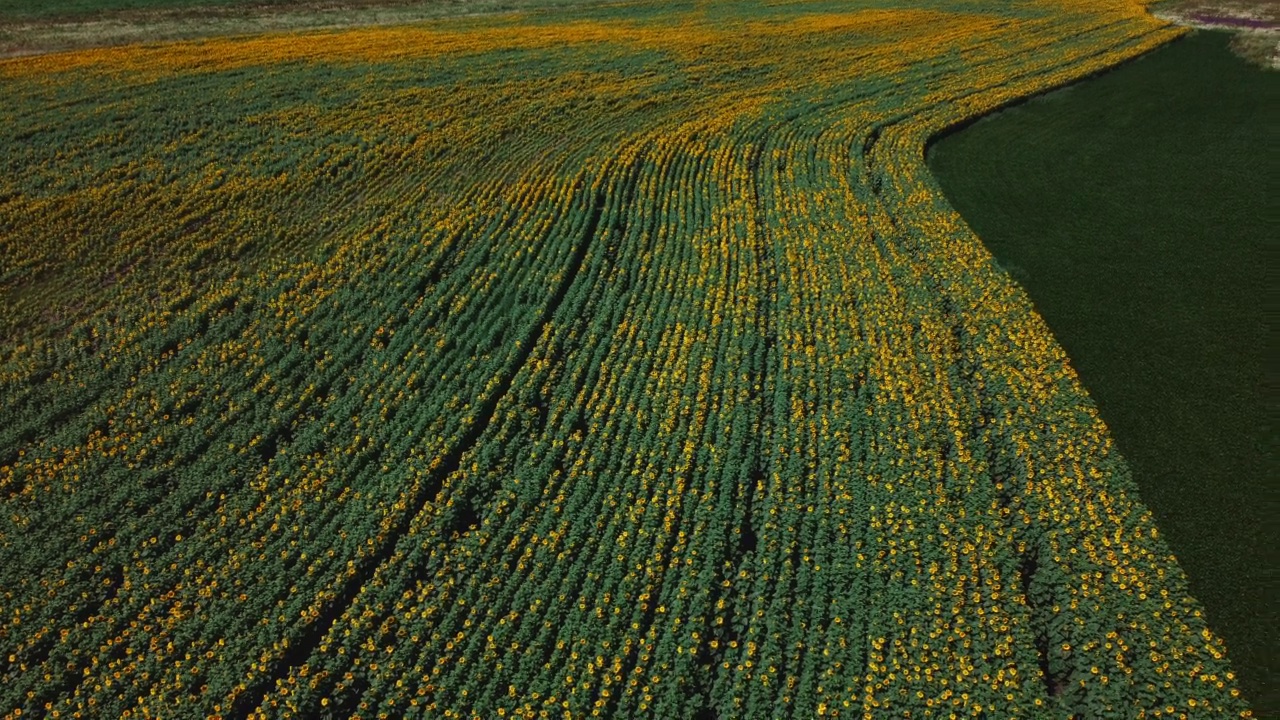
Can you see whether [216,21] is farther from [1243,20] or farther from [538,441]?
[1243,20]

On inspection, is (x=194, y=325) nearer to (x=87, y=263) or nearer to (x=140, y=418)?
(x=140, y=418)

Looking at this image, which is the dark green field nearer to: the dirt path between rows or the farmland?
the farmland

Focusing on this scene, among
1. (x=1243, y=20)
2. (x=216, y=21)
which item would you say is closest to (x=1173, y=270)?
(x=1243, y=20)

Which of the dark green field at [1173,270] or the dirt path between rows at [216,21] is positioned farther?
the dirt path between rows at [216,21]

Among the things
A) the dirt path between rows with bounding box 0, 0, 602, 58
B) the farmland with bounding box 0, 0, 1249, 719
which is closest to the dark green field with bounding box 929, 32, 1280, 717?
the farmland with bounding box 0, 0, 1249, 719

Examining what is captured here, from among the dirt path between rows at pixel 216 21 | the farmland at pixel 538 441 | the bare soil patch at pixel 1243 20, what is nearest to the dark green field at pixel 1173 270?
the farmland at pixel 538 441

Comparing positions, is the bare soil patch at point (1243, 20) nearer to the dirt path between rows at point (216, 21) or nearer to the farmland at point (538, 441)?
the farmland at point (538, 441)

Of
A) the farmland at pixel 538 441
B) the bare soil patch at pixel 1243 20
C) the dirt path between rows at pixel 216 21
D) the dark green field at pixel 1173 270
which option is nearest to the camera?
the farmland at pixel 538 441
